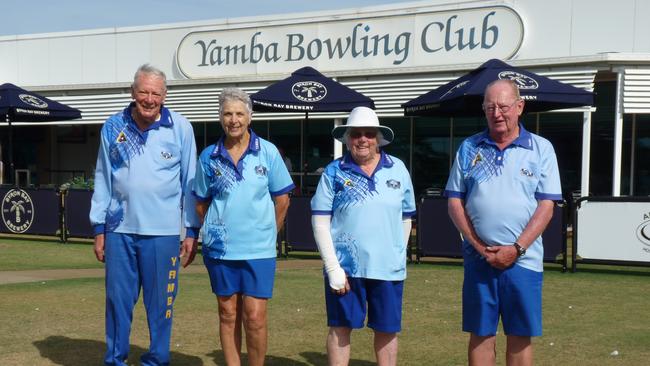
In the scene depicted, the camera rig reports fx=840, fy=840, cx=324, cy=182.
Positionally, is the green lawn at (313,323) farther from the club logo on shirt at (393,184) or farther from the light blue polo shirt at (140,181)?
the club logo on shirt at (393,184)

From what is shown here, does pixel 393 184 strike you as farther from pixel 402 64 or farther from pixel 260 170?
pixel 402 64

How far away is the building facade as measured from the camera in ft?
53.9

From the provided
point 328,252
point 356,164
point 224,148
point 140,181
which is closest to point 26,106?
point 140,181

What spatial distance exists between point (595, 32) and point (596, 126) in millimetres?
2862

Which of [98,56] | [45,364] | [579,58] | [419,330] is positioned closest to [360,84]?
[579,58]

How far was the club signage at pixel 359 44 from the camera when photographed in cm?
1761

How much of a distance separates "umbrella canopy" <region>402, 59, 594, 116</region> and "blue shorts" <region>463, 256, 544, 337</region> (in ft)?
21.5

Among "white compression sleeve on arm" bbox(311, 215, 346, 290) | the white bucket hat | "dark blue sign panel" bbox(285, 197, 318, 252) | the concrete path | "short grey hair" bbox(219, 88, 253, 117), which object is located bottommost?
the concrete path

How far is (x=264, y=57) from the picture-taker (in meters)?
20.4

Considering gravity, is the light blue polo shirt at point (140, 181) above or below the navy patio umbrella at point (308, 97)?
below

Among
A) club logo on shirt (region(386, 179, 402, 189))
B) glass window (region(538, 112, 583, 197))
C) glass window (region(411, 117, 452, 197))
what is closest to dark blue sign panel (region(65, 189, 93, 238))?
glass window (region(411, 117, 452, 197))

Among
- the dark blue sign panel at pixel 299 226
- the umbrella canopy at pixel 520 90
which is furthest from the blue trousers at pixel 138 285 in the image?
the dark blue sign panel at pixel 299 226

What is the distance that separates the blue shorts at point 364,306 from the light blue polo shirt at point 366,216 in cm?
8

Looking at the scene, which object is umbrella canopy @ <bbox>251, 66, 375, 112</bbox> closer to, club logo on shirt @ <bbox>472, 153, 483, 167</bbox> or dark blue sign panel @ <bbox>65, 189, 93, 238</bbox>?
dark blue sign panel @ <bbox>65, 189, 93, 238</bbox>
